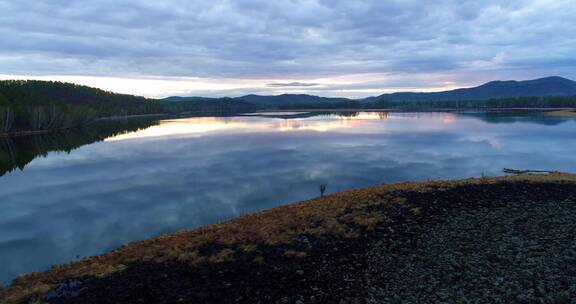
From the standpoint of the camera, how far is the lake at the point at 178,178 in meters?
23.0

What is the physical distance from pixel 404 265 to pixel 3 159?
6233 centimetres

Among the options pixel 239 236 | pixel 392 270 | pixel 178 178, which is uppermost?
pixel 392 270

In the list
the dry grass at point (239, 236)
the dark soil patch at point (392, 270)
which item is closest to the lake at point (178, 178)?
the dry grass at point (239, 236)

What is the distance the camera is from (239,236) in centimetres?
1733

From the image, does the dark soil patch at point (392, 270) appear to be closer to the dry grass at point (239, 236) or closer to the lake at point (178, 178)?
the dry grass at point (239, 236)

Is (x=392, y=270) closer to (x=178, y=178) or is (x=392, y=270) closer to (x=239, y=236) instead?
(x=239, y=236)

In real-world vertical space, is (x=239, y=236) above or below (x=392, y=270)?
below

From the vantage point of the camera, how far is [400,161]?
1827 inches

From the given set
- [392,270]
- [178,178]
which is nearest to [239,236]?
[392,270]

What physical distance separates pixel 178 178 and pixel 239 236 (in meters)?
23.1

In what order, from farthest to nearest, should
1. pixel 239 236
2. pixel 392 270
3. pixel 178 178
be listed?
pixel 178 178, pixel 239 236, pixel 392 270

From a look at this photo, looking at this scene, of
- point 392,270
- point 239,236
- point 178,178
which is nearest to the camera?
point 392,270

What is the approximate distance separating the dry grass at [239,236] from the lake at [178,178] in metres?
3.68

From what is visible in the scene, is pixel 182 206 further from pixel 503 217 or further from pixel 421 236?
pixel 503 217
